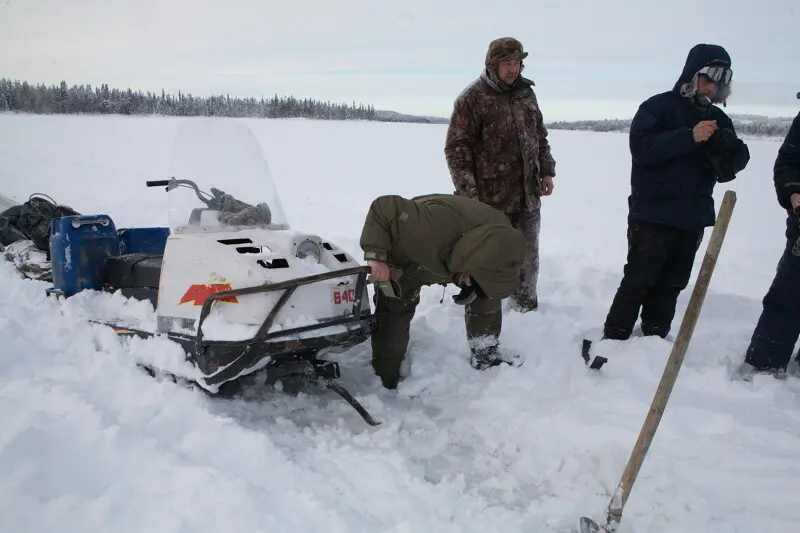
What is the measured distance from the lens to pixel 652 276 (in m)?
4.05

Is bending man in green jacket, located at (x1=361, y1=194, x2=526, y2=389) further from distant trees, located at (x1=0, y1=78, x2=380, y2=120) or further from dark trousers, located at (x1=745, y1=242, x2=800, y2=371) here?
distant trees, located at (x1=0, y1=78, x2=380, y2=120)

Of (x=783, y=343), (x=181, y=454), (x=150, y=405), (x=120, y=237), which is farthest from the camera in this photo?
(x=120, y=237)

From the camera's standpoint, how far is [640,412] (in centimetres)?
336

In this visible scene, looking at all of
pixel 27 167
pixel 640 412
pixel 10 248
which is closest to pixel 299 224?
pixel 10 248

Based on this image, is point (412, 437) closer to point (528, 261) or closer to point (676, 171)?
point (528, 261)

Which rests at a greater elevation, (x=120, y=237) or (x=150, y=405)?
(x=120, y=237)

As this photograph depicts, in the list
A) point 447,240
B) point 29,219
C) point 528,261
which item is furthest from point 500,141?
point 29,219

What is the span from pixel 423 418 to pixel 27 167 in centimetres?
1883

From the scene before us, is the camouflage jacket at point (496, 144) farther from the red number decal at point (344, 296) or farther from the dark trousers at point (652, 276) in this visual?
the red number decal at point (344, 296)

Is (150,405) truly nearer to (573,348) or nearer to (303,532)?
(303,532)

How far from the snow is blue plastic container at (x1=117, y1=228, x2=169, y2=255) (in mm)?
651

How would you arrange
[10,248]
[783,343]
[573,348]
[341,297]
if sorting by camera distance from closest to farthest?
[341,297] → [783,343] → [573,348] → [10,248]

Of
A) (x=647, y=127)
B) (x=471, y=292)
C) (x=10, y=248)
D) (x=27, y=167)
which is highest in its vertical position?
(x=647, y=127)

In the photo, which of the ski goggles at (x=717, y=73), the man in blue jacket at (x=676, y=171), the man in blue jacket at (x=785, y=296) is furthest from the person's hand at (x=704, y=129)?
the man in blue jacket at (x=785, y=296)
